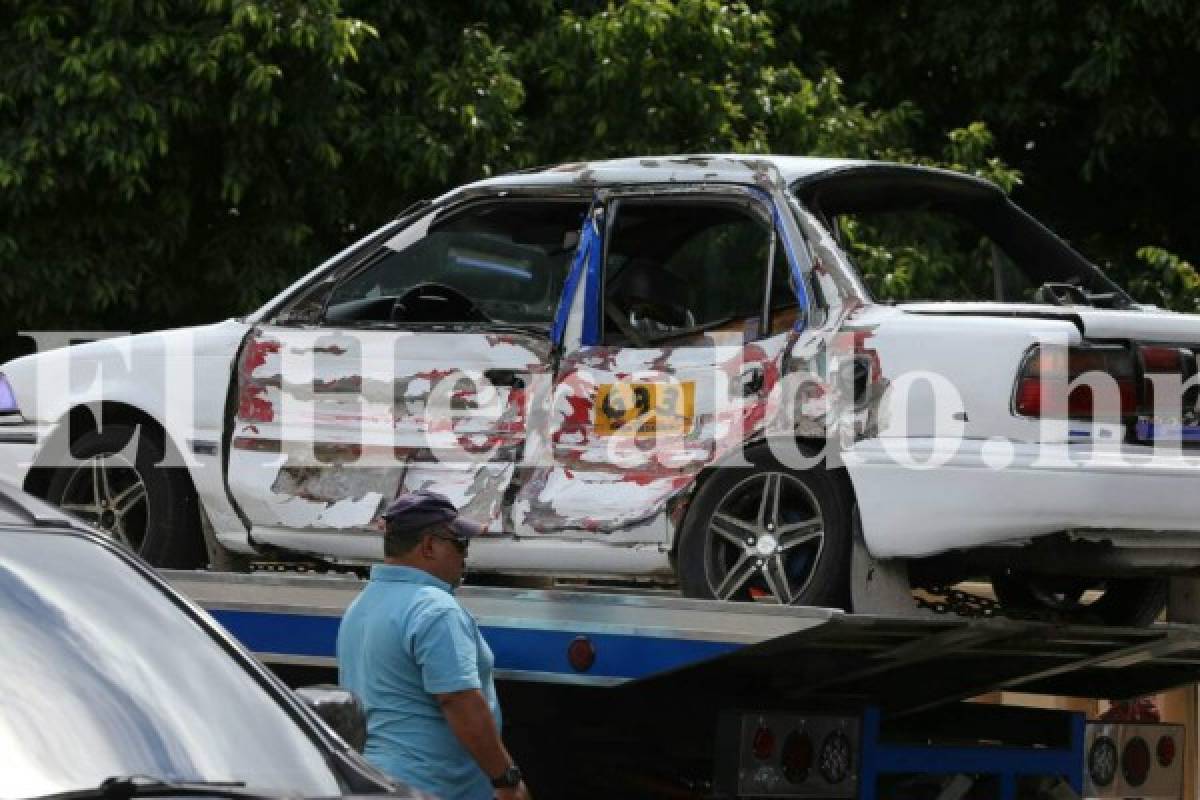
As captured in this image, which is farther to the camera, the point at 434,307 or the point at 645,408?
the point at 434,307

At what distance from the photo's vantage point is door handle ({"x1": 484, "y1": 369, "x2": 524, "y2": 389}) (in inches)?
294

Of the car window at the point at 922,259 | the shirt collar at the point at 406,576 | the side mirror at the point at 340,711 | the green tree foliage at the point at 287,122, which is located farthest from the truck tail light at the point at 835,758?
the green tree foliage at the point at 287,122

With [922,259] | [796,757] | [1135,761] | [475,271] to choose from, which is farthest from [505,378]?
[922,259]

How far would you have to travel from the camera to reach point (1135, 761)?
8.23 meters

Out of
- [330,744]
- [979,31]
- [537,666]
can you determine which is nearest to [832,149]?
[979,31]

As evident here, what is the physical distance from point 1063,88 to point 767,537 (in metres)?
8.78

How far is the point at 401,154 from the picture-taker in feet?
44.8

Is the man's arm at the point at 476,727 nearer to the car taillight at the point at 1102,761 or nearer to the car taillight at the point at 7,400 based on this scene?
the car taillight at the point at 1102,761

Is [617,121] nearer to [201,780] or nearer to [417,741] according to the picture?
[417,741]

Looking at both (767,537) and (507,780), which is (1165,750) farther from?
(507,780)

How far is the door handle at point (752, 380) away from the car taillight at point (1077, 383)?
29.2 inches

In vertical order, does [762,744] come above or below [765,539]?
below

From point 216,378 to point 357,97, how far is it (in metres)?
6.08

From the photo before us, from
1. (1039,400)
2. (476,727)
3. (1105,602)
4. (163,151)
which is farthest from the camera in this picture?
(163,151)
